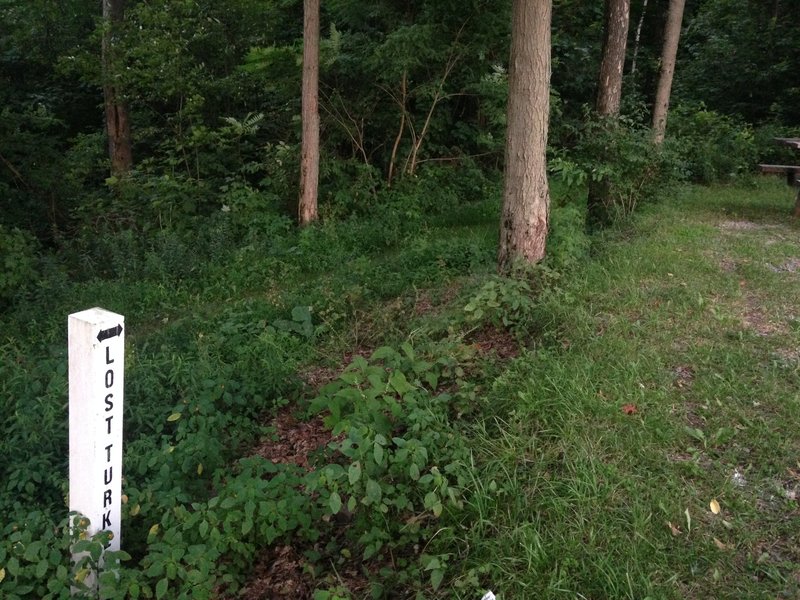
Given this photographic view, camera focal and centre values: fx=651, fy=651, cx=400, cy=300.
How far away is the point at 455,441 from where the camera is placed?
141 inches

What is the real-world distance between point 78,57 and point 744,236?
443 inches

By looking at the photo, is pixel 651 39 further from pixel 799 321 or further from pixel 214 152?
pixel 799 321

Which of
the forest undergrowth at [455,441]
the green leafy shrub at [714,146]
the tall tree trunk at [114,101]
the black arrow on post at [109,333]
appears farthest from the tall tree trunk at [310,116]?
the black arrow on post at [109,333]

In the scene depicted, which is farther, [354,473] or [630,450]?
[630,450]

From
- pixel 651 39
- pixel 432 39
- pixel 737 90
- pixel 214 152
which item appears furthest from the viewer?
pixel 651 39

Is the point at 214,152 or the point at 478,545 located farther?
the point at 214,152

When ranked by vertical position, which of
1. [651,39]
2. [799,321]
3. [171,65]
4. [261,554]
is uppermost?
[651,39]

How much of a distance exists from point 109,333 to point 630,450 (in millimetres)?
2731

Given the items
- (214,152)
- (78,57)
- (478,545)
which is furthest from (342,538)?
(78,57)

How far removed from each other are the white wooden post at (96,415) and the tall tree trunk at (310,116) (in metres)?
7.42

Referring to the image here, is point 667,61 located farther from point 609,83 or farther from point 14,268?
point 14,268

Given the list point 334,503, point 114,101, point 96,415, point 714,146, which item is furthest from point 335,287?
point 714,146

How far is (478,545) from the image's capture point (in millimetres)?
3023

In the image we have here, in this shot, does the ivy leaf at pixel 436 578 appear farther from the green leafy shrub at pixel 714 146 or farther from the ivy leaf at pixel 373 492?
the green leafy shrub at pixel 714 146
